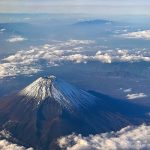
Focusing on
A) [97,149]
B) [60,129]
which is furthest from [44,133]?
[97,149]

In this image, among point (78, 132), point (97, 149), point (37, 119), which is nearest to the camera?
point (97, 149)

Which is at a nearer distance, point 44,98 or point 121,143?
point 121,143

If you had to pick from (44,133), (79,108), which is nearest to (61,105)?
(79,108)

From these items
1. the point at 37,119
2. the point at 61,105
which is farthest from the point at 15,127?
the point at 61,105

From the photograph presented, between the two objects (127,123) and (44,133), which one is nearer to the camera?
(44,133)

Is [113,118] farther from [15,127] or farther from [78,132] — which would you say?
[15,127]

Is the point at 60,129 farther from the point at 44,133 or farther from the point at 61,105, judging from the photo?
the point at 61,105

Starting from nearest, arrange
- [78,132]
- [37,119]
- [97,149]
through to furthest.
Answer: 1. [97,149]
2. [78,132]
3. [37,119]
